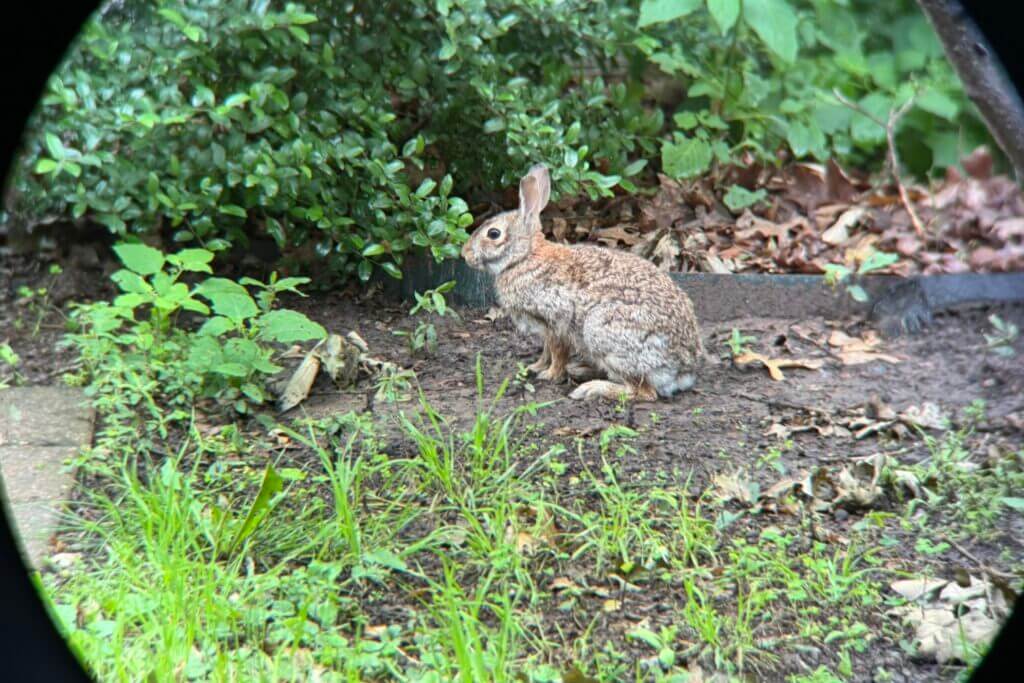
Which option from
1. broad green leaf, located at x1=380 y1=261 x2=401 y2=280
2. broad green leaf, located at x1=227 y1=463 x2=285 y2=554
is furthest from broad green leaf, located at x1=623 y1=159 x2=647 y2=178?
broad green leaf, located at x1=227 y1=463 x2=285 y2=554

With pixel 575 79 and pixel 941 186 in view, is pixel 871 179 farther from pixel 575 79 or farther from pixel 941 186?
pixel 575 79

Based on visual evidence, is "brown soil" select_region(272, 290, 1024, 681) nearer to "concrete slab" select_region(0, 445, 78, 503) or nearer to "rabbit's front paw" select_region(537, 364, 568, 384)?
"rabbit's front paw" select_region(537, 364, 568, 384)

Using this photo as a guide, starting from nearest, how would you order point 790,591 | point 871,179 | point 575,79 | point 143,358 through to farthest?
point 790,591, point 143,358, point 575,79, point 871,179

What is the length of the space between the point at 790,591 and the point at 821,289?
2.15m

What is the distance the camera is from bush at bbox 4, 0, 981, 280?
3748 millimetres

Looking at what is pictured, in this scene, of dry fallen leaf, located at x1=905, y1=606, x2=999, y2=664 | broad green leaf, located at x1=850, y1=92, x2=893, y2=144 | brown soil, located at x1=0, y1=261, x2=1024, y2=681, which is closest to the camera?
dry fallen leaf, located at x1=905, y1=606, x2=999, y2=664

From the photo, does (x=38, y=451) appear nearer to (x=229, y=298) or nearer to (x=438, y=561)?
(x=229, y=298)

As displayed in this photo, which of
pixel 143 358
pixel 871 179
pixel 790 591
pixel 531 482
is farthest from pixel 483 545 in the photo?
pixel 871 179

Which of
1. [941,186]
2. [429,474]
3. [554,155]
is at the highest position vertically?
[554,155]

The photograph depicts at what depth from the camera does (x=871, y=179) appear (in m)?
6.17

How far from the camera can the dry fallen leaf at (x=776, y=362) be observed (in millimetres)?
4129

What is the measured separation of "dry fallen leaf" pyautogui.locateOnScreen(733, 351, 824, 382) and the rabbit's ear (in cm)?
100

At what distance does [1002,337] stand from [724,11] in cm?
192

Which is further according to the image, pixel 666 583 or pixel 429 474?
pixel 429 474
